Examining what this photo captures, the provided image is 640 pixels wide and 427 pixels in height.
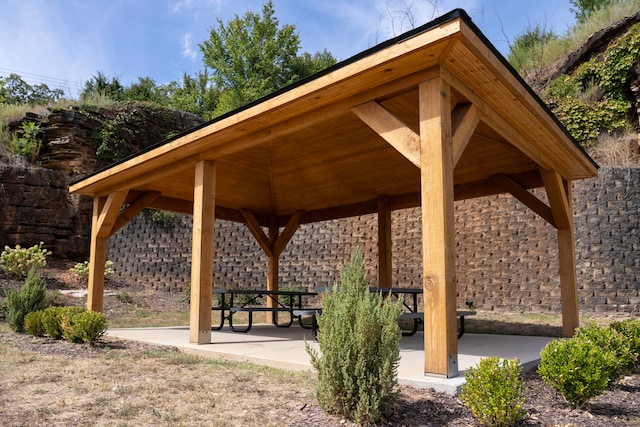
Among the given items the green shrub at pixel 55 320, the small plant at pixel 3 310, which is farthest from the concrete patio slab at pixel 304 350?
the small plant at pixel 3 310

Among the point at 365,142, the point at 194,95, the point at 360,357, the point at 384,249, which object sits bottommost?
the point at 360,357

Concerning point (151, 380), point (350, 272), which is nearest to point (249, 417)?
point (350, 272)

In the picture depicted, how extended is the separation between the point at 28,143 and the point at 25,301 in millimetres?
9844

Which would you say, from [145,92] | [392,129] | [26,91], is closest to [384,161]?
[392,129]

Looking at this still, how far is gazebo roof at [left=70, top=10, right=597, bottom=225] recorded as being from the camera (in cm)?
400

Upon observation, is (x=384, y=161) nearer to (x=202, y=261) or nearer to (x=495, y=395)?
(x=202, y=261)

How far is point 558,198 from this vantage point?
680 cm

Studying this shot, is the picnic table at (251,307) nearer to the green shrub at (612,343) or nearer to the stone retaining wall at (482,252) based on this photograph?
the stone retaining wall at (482,252)

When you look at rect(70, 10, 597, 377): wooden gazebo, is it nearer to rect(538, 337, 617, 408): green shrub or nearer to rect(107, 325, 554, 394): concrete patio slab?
rect(107, 325, 554, 394): concrete patio slab

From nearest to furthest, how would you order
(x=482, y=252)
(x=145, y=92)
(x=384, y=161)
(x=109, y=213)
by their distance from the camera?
(x=384, y=161), (x=109, y=213), (x=482, y=252), (x=145, y=92)

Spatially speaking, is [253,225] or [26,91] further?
[26,91]

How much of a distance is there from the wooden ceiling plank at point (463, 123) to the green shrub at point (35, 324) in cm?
595

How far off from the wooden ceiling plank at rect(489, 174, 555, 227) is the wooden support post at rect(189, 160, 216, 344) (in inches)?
173

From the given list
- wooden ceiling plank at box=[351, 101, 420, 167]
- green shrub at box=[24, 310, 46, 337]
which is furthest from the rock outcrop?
wooden ceiling plank at box=[351, 101, 420, 167]
